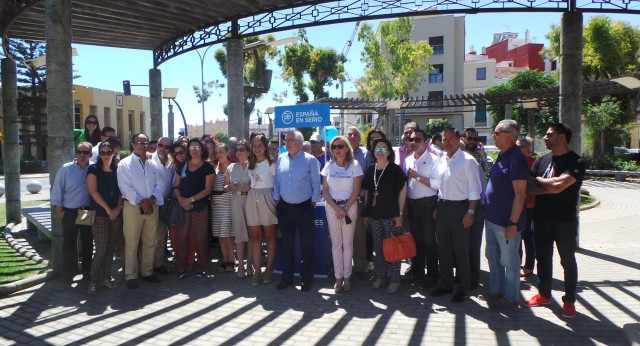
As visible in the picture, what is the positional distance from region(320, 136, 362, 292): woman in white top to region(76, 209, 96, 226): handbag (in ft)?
9.45

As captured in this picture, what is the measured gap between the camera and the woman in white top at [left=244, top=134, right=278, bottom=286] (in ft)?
19.8

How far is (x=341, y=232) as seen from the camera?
5.77 metres

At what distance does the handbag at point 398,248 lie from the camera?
547 cm

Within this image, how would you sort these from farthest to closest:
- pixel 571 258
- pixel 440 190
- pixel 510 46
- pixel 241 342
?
pixel 510 46 → pixel 440 190 → pixel 571 258 → pixel 241 342

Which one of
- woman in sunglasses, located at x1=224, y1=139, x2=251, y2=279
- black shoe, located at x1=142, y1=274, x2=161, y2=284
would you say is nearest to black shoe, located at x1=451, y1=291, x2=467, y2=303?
woman in sunglasses, located at x1=224, y1=139, x2=251, y2=279

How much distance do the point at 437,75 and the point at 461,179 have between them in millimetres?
45907

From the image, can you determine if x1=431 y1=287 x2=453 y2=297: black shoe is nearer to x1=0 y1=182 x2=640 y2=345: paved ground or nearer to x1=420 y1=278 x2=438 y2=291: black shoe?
x1=0 y1=182 x2=640 y2=345: paved ground

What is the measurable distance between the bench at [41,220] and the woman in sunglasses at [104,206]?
1.96 meters

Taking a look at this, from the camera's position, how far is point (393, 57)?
106 ft

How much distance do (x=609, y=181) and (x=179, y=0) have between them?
1950 cm

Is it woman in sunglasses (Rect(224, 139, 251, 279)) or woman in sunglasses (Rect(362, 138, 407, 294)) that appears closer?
woman in sunglasses (Rect(362, 138, 407, 294))

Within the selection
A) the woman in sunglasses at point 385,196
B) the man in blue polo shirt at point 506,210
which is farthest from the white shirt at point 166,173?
the man in blue polo shirt at point 506,210

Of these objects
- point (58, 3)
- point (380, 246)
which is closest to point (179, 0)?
point (58, 3)

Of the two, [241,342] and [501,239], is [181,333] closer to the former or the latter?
[241,342]
